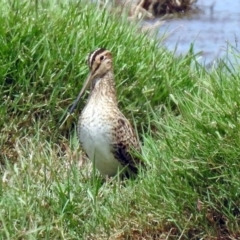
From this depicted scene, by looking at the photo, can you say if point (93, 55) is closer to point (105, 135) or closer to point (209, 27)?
point (105, 135)

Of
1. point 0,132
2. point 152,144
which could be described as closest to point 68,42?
point 0,132

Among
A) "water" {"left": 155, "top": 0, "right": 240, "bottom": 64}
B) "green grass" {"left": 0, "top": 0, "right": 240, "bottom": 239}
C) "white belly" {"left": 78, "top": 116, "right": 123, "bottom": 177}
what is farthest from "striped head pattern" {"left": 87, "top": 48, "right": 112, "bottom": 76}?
"water" {"left": 155, "top": 0, "right": 240, "bottom": 64}

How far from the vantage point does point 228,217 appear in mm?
5801

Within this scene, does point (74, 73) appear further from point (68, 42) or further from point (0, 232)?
point (0, 232)

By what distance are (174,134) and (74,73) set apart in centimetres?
142

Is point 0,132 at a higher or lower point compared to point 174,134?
lower

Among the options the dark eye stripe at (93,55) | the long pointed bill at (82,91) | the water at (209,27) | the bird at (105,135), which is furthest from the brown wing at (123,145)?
the water at (209,27)

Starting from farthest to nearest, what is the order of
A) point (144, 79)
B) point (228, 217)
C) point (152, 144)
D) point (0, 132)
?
point (144, 79) → point (0, 132) → point (152, 144) → point (228, 217)

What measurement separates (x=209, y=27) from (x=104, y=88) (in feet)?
15.3

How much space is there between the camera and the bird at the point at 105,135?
676 cm

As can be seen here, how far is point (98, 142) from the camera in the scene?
6754 mm

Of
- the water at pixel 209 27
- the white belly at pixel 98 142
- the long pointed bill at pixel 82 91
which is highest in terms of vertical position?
the long pointed bill at pixel 82 91

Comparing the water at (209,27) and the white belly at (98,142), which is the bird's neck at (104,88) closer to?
the white belly at (98,142)

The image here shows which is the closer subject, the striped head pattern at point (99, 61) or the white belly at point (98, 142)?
the white belly at point (98, 142)
